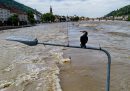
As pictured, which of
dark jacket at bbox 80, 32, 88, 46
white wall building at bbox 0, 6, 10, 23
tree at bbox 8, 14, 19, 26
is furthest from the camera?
white wall building at bbox 0, 6, 10, 23

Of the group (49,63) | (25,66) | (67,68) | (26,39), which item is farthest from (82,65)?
(26,39)

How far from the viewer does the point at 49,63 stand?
2291 centimetres

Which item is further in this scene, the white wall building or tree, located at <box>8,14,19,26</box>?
the white wall building

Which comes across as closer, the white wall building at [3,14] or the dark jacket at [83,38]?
the dark jacket at [83,38]

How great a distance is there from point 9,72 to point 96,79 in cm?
745

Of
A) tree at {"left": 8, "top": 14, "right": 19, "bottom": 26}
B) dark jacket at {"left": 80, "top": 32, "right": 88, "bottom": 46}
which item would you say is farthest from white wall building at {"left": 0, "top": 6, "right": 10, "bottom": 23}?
dark jacket at {"left": 80, "top": 32, "right": 88, "bottom": 46}

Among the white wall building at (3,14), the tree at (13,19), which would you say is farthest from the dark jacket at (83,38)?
the white wall building at (3,14)

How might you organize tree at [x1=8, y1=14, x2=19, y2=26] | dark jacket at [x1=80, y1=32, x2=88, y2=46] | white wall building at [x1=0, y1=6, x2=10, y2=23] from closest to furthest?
1. dark jacket at [x1=80, y1=32, x2=88, y2=46]
2. tree at [x1=8, y1=14, x2=19, y2=26]
3. white wall building at [x1=0, y1=6, x2=10, y2=23]

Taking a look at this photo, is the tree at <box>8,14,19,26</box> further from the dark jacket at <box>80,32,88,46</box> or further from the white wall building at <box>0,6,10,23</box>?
the dark jacket at <box>80,32,88,46</box>

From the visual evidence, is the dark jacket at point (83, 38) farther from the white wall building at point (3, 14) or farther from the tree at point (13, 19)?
the white wall building at point (3, 14)

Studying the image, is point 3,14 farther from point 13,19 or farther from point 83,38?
point 83,38

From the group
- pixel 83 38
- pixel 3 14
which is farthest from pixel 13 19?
pixel 83 38

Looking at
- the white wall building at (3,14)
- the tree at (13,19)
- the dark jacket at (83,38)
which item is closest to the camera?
the dark jacket at (83,38)

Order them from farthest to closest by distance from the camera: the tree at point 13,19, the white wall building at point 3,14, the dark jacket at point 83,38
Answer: the white wall building at point 3,14 → the tree at point 13,19 → the dark jacket at point 83,38
